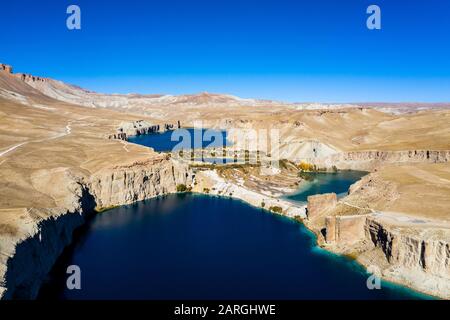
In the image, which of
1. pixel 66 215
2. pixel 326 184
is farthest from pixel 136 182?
pixel 326 184

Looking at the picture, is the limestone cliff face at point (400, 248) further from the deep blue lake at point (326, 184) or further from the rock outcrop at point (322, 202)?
the deep blue lake at point (326, 184)

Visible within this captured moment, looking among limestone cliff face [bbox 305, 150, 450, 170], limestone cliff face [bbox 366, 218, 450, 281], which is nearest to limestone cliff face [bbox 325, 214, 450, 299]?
limestone cliff face [bbox 366, 218, 450, 281]

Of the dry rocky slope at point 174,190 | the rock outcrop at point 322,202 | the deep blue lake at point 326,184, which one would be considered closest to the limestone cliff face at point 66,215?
the dry rocky slope at point 174,190

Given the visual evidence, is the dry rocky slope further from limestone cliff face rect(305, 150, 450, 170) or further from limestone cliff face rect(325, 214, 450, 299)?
limestone cliff face rect(305, 150, 450, 170)
